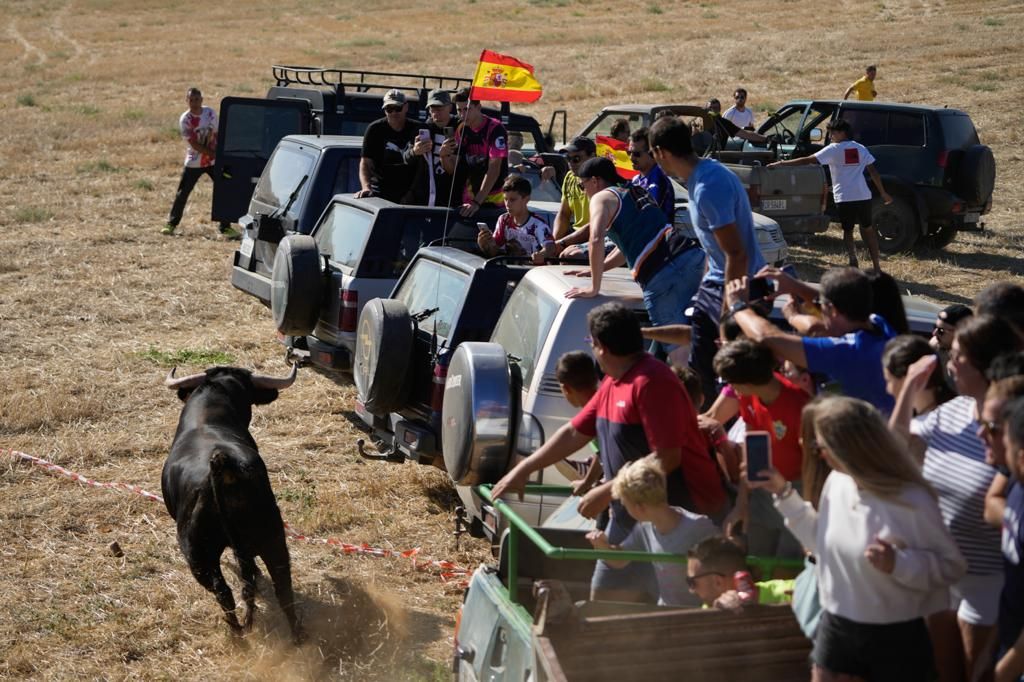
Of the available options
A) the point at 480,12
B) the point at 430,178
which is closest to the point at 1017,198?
the point at 430,178

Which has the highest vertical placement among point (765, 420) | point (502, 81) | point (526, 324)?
point (502, 81)

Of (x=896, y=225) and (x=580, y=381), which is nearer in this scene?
(x=580, y=381)

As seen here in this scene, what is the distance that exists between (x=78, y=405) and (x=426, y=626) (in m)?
4.61

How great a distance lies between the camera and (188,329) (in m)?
12.4

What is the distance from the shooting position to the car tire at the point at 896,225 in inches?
632

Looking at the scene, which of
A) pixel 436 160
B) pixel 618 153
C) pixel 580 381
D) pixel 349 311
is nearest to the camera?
pixel 580 381

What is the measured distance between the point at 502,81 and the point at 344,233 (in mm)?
1620

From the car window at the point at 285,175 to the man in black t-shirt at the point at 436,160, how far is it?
1.21 metres

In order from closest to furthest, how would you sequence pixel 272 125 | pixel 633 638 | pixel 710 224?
pixel 633 638
pixel 710 224
pixel 272 125

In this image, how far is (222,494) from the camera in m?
6.09

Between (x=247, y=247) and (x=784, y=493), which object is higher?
(x=784, y=493)

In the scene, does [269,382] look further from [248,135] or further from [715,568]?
[248,135]

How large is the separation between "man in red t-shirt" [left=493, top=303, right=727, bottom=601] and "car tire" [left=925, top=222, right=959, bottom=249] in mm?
12818

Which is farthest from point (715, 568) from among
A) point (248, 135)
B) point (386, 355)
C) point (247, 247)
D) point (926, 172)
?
point (926, 172)
